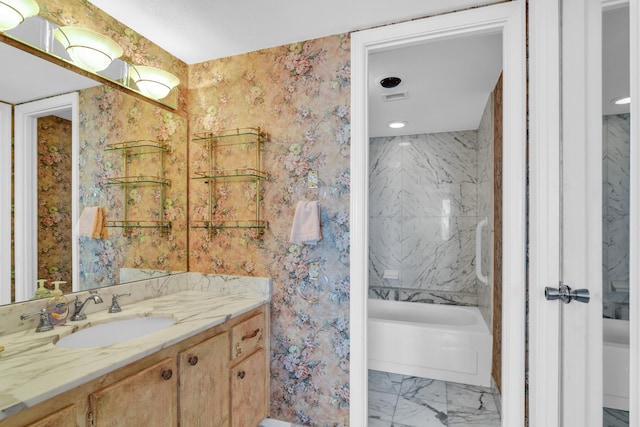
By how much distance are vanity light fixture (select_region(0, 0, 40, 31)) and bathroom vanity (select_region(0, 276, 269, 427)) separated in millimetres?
1300

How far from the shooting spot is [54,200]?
1.55 metres

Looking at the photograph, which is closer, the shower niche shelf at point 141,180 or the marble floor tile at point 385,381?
the shower niche shelf at point 141,180

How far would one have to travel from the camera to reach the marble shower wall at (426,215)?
3617 mm

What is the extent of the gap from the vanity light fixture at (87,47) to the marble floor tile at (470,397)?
3.13 m

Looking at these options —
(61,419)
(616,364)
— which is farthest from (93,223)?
(616,364)

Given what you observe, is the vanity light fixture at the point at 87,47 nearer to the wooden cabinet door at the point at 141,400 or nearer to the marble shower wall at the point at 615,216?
the wooden cabinet door at the point at 141,400

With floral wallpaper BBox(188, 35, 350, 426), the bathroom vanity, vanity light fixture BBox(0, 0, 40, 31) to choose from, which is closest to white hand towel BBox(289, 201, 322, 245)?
floral wallpaper BBox(188, 35, 350, 426)

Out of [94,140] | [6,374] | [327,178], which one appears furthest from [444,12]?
[6,374]

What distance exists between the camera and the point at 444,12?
173 cm

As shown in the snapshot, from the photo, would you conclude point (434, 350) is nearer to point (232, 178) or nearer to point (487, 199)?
point (487, 199)

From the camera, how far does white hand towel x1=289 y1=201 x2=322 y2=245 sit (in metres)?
1.89

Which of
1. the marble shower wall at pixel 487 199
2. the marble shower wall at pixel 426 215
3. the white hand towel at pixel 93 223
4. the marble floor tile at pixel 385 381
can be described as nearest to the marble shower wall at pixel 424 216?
the marble shower wall at pixel 426 215

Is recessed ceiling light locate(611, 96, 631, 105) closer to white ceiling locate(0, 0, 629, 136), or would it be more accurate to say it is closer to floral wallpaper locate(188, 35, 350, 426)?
white ceiling locate(0, 0, 629, 136)

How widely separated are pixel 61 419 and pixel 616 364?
5.53 ft
